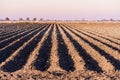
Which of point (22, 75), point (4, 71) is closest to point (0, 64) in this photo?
point (4, 71)

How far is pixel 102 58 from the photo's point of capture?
39.7 feet

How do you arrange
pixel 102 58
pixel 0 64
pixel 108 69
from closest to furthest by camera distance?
pixel 108 69
pixel 0 64
pixel 102 58

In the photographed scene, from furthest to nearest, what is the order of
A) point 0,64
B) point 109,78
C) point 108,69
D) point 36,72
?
point 0,64, point 108,69, point 36,72, point 109,78

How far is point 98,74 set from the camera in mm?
9219

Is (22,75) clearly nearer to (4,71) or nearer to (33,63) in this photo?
(4,71)

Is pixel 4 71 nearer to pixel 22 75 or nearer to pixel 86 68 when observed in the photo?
pixel 22 75

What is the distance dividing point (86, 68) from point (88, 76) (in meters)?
1.19

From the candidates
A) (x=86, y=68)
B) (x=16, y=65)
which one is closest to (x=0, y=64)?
(x=16, y=65)

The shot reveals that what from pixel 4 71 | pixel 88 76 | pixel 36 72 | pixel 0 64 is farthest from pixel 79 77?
pixel 0 64

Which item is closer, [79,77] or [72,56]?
[79,77]

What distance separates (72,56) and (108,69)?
2724mm

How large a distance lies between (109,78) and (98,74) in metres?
0.52

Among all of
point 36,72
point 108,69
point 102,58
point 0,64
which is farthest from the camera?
point 102,58

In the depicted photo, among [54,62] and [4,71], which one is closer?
[4,71]
